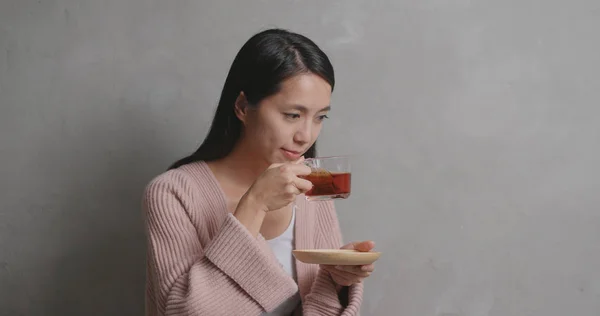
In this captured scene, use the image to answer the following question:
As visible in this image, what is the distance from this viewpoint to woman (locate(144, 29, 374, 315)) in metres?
1.26

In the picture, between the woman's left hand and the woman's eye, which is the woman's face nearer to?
the woman's eye

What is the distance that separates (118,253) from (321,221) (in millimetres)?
639

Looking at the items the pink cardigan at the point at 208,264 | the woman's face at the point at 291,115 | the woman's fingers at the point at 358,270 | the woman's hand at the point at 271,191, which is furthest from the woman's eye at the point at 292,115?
the woman's fingers at the point at 358,270

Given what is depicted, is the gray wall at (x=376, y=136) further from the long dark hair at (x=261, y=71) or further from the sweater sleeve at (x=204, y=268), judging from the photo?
the sweater sleeve at (x=204, y=268)

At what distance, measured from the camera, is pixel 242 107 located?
1417mm

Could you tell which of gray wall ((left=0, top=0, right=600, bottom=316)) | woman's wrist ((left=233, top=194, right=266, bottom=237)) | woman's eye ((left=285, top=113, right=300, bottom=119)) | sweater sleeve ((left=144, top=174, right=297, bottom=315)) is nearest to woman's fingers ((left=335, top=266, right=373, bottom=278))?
sweater sleeve ((left=144, top=174, right=297, bottom=315))

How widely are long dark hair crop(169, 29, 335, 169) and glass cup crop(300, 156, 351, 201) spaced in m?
0.20

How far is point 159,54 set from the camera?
1759 mm

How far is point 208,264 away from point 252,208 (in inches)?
5.9

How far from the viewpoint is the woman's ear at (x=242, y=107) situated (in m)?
1.40

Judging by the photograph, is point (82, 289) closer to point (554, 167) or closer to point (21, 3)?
point (21, 3)

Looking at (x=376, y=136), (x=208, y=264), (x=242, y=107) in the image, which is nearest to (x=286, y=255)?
(x=208, y=264)

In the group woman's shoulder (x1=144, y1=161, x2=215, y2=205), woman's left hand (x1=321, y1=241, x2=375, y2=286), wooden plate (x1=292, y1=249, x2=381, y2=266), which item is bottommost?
woman's left hand (x1=321, y1=241, x2=375, y2=286)

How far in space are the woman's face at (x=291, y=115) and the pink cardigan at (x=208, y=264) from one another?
0.64 feet
